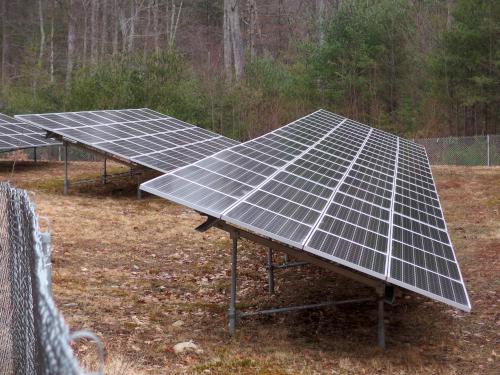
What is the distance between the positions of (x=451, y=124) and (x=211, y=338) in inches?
982

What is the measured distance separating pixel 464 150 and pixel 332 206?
20.3m

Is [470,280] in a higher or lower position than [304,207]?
lower

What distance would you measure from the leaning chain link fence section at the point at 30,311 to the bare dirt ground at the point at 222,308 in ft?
3.52

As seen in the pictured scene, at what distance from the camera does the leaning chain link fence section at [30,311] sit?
280 cm

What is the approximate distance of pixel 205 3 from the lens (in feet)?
163

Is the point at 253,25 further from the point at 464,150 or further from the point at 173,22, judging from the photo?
the point at 464,150

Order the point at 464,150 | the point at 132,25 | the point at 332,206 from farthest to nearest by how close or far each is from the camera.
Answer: the point at 132,25
the point at 464,150
the point at 332,206

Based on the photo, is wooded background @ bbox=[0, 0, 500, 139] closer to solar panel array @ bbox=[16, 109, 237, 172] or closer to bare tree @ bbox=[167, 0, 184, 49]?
solar panel array @ bbox=[16, 109, 237, 172]

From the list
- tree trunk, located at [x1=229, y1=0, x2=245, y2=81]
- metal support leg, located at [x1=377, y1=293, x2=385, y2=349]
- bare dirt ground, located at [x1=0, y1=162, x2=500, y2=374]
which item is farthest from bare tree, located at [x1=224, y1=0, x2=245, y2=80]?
metal support leg, located at [x1=377, y1=293, x2=385, y2=349]

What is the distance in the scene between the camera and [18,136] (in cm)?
2250

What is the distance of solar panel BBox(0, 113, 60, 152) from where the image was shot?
21.0 m

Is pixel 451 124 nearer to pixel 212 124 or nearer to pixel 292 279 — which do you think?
pixel 212 124

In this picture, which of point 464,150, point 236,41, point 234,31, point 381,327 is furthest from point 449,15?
point 381,327

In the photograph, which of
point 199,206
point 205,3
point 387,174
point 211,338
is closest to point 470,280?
point 387,174
